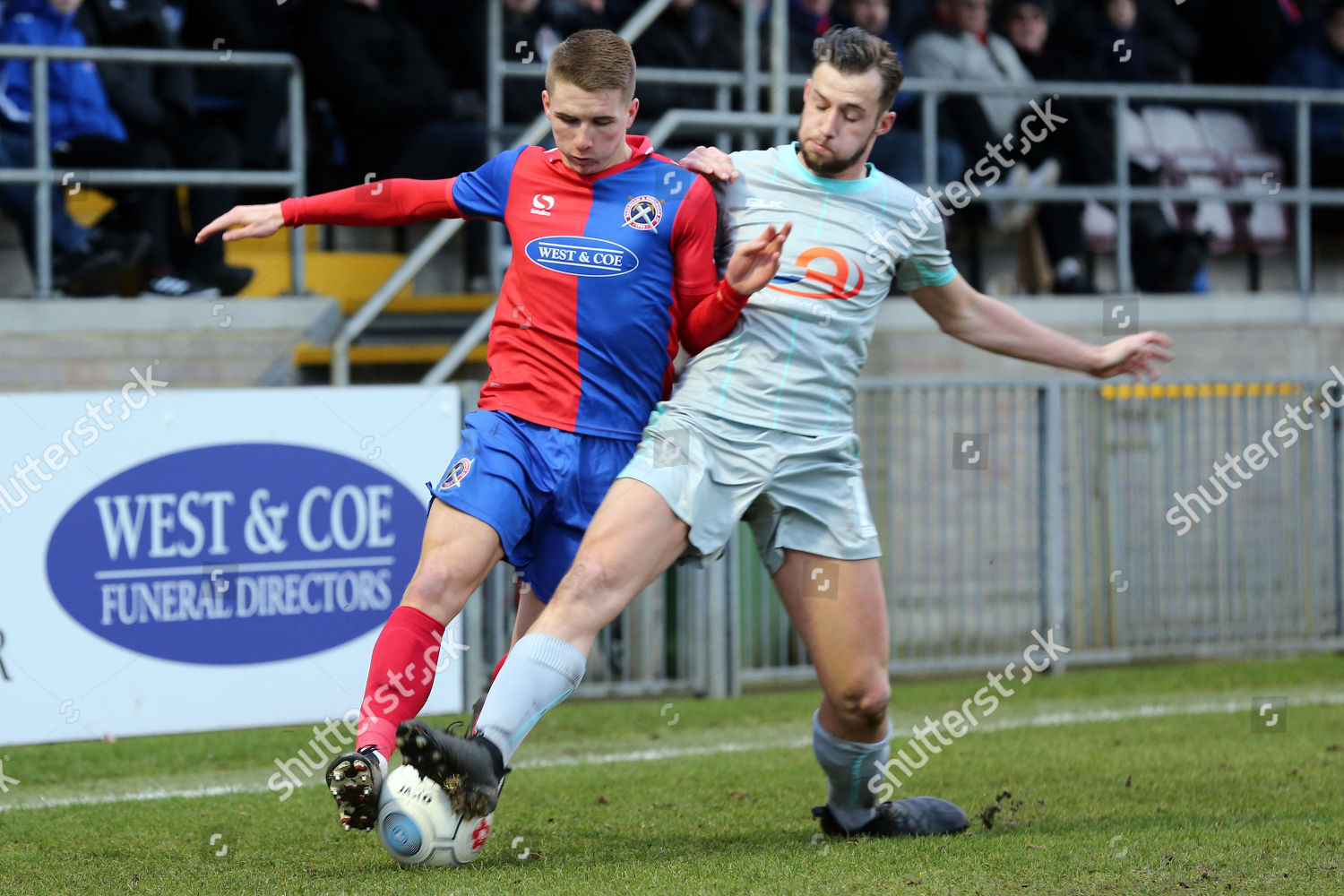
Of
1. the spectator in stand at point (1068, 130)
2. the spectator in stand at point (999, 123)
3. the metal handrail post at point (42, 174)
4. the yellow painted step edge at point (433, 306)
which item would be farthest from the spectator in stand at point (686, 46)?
the metal handrail post at point (42, 174)

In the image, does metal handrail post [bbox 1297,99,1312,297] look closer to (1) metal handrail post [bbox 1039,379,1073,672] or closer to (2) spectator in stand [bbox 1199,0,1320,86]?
(2) spectator in stand [bbox 1199,0,1320,86]

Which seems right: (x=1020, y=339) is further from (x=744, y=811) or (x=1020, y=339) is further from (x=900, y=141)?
(x=900, y=141)

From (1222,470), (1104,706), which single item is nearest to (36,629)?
(1104,706)

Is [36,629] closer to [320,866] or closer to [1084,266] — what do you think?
[320,866]

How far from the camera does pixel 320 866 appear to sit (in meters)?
4.50

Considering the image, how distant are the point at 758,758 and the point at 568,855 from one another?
7.23 ft

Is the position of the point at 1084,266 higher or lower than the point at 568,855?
higher

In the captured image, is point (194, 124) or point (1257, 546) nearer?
point (194, 124)

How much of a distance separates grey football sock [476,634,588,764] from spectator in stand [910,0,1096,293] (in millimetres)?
7263

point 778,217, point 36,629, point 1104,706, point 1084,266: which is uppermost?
point 778,217

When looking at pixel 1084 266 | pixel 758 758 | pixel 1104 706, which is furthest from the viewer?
pixel 1084 266

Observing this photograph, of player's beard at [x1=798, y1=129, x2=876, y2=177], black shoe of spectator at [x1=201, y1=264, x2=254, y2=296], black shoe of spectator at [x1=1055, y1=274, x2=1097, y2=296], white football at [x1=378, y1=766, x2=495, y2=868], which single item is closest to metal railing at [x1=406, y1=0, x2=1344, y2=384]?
black shoe of spectator at [x1=1055, y1=274, x2=1097, y2=296]

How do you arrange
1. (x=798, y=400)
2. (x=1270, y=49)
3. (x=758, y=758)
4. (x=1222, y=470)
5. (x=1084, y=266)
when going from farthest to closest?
(x=1270, y=49) → (x=1084, y=266) → (x=1222, y=470) → (x=758, y=758) → (x=798, y=400)

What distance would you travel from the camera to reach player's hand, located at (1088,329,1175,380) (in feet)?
16.1
